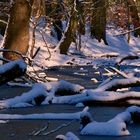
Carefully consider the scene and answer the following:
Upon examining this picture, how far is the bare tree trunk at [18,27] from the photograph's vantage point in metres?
19.1

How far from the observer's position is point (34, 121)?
984 cm

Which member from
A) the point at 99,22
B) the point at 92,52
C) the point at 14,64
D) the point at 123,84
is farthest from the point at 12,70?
the point at 99,22

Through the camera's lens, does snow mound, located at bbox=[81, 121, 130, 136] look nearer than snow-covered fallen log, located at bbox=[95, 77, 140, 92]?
Yes

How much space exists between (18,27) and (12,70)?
9304mm

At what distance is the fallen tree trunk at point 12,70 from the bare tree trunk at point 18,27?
350 inches

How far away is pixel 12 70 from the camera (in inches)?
395

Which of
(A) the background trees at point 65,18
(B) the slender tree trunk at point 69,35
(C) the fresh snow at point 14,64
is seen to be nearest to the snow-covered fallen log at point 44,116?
(C) the fresh snow at point 14,64

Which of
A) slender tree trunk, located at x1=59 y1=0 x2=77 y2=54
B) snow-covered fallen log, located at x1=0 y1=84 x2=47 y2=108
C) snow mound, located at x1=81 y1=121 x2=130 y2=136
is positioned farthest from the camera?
slender tree trunk, located at x1=59 y1=0 x2=77 y2=54

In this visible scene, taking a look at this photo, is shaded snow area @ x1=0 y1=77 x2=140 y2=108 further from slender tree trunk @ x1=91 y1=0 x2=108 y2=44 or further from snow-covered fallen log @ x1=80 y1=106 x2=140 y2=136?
slender tree trunk @ x1=91 y1=0 x2=108 y2=44

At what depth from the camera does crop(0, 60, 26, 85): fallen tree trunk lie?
9.92m

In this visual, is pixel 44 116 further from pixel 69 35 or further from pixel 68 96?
pixel 69 35

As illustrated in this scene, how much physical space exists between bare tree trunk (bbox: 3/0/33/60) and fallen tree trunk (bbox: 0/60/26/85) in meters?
8.90

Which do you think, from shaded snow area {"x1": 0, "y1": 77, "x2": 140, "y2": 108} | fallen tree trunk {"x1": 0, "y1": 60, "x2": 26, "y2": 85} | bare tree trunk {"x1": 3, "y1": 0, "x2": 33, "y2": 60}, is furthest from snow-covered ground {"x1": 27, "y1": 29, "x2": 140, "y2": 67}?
fallen tree trunk {"x1": 0, "y1": 60, "x2": 26, "y2": 85}

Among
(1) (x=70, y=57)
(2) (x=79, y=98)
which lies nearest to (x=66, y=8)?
(1) (x=70, y=57)
